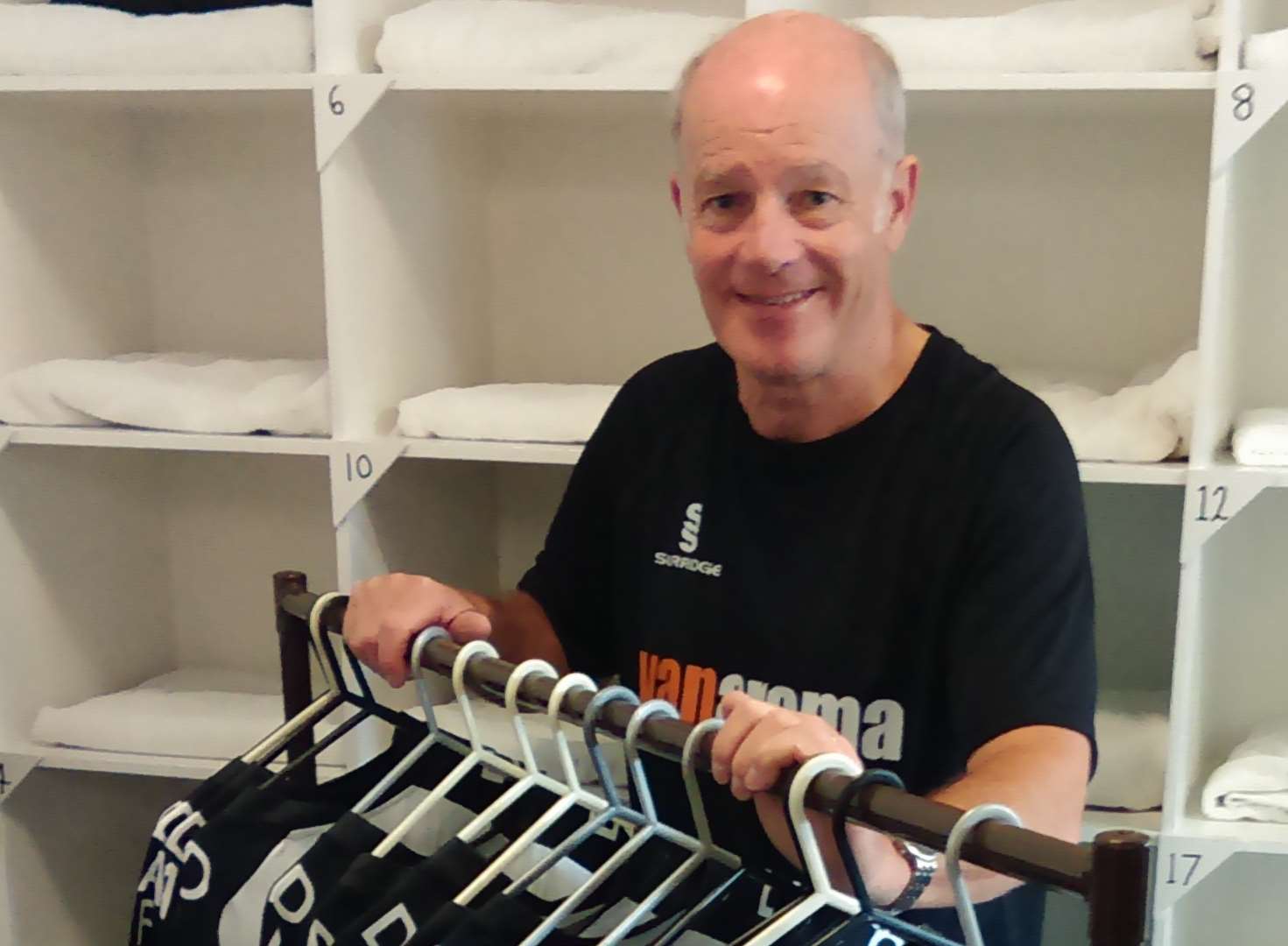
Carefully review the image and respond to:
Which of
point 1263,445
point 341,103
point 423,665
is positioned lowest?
point 423,665

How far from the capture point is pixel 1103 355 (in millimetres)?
1489

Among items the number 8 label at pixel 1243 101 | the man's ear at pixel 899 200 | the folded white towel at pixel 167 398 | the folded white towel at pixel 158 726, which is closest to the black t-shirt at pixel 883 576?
the man's ear at pixel 899 200

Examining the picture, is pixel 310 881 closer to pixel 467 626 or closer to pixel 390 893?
pixel 390 893

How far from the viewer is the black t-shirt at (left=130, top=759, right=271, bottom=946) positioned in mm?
881

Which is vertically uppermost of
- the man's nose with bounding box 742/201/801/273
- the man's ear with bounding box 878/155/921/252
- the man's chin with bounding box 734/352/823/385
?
the man's ear with bounding box 878/155/921/252

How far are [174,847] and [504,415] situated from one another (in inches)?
23.3

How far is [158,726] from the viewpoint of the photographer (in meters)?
1.53

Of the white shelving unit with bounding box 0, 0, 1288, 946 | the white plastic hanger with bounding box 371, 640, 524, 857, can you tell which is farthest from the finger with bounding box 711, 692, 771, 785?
the white shelving unit with bounding box 0, 0, 1288, 946

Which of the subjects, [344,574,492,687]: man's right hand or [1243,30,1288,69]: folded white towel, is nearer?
[344,574,492,687]: man's right hand

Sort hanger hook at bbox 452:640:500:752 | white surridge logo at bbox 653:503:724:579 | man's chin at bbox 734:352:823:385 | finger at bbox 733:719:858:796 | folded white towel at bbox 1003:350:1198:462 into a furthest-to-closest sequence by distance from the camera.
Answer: folded white towel at bbox 1003:350:1198:462, white surridge logo at bbox 653:503:724:579, man's chin at bbox 734:352:823:385, hanger hook at bbox 452:640:500:752, finger at bbox 733:719:858:796

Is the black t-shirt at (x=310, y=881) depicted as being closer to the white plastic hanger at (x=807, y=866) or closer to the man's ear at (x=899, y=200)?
the white plastic hanger at (x=807, y=866)

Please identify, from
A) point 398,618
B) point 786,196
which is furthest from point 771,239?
point 398,618

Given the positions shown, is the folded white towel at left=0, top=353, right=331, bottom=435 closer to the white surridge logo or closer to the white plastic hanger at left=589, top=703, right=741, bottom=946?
the white surridge logo

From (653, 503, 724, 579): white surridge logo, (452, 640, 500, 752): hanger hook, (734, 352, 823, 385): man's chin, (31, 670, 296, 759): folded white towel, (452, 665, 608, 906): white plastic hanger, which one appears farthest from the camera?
(31, 670, 296, 759): folded white towel
